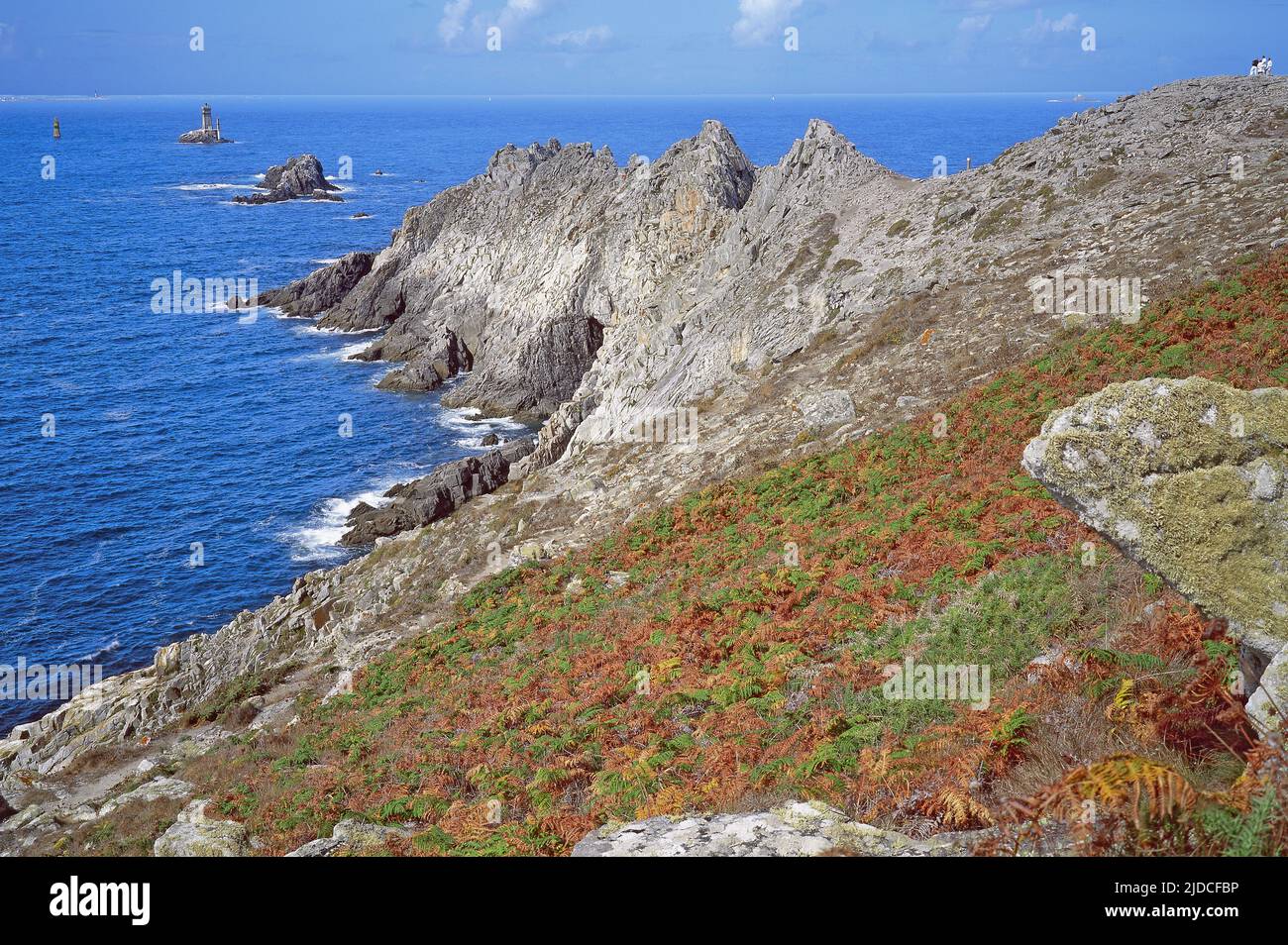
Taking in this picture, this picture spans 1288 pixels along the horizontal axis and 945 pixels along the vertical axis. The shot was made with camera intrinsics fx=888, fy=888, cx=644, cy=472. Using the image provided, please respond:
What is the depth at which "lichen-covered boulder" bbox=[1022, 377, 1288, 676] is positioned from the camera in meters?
7.77

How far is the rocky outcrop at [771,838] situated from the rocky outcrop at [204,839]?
33.9 ft

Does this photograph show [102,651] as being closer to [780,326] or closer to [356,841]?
[780,326]

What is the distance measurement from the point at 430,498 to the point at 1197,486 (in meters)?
51.7

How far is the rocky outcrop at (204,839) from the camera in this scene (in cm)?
1634

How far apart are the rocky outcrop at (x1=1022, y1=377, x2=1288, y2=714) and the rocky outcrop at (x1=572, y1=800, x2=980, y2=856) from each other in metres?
3.07

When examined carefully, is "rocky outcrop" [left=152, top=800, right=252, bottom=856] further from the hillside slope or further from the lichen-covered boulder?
the lichen-covered boulder

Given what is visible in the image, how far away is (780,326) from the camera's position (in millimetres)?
45625

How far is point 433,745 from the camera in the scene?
18281 millimetres

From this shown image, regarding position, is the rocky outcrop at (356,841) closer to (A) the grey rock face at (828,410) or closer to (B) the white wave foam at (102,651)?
(A) the grey rock face at (828,410)

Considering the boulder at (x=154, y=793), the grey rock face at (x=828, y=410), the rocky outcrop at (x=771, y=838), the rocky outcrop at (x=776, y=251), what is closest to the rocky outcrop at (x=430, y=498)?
the rocky outcrop at (x=776, y=251)

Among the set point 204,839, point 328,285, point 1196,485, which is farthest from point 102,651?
point 328,285

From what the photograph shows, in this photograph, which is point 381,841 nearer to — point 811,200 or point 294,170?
point 811,200
